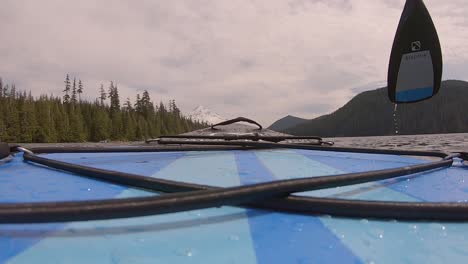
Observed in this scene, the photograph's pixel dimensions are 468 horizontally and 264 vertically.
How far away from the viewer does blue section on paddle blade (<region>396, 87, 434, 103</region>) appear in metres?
3.02

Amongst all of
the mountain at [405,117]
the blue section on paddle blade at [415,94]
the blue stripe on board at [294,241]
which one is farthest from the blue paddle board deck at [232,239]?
the mountain at [405,117]

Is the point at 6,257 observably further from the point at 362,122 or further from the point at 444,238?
the point at 362,122

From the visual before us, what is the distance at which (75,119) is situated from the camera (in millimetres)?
78125

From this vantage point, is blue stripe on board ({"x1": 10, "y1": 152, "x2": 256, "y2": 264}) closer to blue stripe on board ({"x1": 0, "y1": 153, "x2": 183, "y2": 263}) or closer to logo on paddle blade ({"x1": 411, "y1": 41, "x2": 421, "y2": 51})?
blue stripe on board ({"x1": 0, "y1": 153, "x2": 183, "y2": 263})

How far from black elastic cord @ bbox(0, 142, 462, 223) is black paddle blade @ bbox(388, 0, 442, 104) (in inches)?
76.9

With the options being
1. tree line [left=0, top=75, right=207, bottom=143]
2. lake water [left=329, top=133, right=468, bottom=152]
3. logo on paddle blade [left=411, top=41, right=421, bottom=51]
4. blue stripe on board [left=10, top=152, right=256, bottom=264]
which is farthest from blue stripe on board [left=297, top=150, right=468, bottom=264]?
tree line [left=0, top=75, right=207, bottom=143]

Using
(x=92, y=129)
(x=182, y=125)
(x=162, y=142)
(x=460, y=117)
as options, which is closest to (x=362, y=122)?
(x=460, y=117)

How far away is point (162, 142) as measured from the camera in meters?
4.57

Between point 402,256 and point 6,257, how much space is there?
3.08 ft

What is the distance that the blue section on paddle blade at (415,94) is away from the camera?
3.02 m

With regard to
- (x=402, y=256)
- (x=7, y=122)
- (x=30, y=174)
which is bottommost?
(x=402, y=256)

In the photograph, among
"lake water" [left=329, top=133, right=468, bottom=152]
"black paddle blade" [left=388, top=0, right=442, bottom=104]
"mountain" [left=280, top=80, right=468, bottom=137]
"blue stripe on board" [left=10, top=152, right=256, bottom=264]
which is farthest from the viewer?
"mountain" [left=280, top=80, right=468, bottom=137]

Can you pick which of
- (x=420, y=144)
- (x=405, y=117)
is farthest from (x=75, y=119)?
(x=405, y=117)

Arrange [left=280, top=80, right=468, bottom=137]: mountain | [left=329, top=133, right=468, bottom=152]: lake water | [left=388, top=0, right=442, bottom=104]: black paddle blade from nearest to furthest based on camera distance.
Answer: [left=388, top=0, right=442, bottom=104]: black paddle blade, [left=329, top=133, right=468, bottom=152]: lake water, [left=280, top=80, right=468, bottom=137]: mountain
